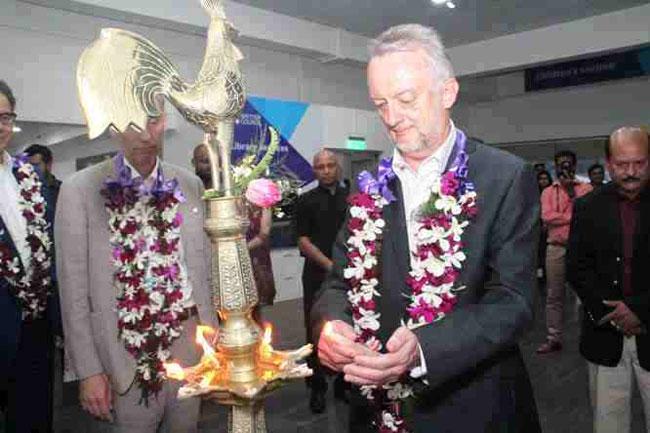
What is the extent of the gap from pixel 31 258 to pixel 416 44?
6.00 feet

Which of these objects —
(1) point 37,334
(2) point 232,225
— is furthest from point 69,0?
(2) point 232,225

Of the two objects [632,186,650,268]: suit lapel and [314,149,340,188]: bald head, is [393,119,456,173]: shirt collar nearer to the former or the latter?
[632,186,650,268]: suit lapel

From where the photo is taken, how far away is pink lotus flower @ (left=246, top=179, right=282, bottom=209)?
35.3 inches

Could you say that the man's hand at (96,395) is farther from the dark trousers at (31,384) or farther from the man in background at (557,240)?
the man in background at (557,240)

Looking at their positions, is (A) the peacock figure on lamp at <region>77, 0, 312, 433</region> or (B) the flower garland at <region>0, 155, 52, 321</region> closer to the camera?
(A) the peacock figure on lamp at <region>77, 0, 312, 433</region>

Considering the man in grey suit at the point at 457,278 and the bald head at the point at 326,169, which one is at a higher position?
the bald head at the point at 326,169

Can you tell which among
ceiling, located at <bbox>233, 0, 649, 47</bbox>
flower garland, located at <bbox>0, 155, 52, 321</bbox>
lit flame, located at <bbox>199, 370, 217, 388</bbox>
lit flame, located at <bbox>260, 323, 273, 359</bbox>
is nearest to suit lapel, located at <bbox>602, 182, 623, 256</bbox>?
lit flame, located at <bbox>260, 323, 273, 359</bbox>

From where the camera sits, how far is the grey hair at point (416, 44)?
126cm

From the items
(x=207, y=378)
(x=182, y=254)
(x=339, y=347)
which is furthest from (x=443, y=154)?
(x=182, y=254)

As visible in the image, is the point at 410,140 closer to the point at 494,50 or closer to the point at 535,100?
the point at 494,50

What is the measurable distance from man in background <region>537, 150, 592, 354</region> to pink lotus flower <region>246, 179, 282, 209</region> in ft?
15.0

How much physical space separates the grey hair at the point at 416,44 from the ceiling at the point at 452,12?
601 cm

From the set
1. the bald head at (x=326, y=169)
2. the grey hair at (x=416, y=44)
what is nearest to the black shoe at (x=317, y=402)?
the bald head at (x=326, y=169)

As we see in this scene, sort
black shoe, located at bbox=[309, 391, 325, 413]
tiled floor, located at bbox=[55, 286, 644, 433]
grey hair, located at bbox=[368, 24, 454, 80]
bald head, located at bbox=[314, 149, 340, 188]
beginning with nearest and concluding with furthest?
grey hair, located at bbox=[368, 24, 454, 80] → tiled floor, located at bbox=[55, 286, 644, 433] → black shoe, located at bbox=[309, 391, 325, 413] → bald head, located at bbox=[314, 149, 340, 188]
